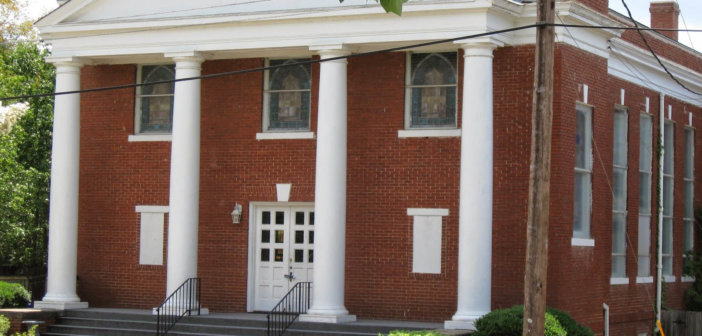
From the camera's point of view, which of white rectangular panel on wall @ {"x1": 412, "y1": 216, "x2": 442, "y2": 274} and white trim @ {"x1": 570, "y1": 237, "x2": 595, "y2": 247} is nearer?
white trim @ {"x1": 570, "y1": 237, "x2": 595, "y2": 247}

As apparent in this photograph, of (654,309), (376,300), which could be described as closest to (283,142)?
(376,300)

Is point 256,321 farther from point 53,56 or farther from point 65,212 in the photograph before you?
point 53,56

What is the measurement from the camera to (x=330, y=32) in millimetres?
24703

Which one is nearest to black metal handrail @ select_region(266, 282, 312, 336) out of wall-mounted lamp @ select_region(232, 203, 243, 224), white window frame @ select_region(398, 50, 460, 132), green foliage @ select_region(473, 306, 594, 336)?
wall-mounted lamp @ select_region(232, 203, 243, 224)

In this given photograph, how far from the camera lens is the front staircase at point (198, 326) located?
2403 centimetres

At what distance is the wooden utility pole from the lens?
57.4 feet

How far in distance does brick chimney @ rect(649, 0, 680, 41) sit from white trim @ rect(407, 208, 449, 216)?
12174 mm

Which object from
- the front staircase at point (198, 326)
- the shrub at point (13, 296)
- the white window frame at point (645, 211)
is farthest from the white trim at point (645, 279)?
the shrub at point (13, 296)

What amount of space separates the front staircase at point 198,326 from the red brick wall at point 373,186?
1.06m

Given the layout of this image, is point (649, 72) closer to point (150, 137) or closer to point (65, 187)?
point (150, 137)

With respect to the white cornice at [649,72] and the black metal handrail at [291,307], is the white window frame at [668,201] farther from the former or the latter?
the black metal handrail at [291,307]

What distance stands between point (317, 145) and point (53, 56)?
256 inches

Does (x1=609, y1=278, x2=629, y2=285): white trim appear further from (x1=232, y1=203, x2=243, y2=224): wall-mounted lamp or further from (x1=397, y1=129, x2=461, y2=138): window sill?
(x1=232, y1=203, x2=243, y2=224): wall-mounted lamp

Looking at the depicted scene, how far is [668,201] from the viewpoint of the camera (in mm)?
32219
